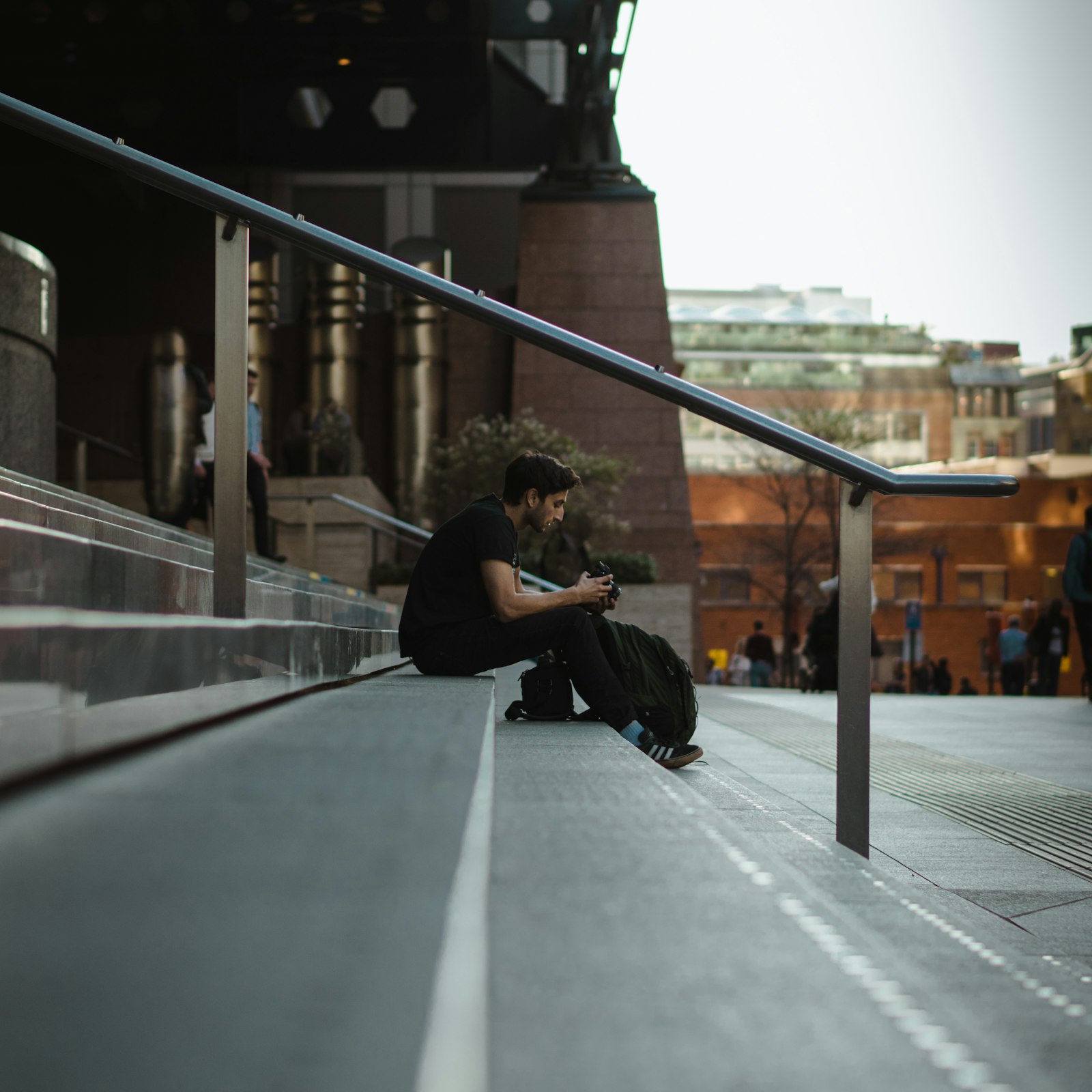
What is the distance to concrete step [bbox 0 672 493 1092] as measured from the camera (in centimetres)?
74

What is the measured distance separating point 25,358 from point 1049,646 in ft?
50.9

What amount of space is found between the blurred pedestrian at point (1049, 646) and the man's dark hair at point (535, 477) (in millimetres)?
14853

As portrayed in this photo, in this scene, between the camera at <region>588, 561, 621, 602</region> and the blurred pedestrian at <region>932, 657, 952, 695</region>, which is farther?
the blurred pedestrian at <region>932, 657, 952, 695</region>

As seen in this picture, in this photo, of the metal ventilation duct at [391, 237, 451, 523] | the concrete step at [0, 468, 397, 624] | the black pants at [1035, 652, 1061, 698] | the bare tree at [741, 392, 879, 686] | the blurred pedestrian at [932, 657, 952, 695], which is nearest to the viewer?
the concrete step at [0, 468, 397, 624]

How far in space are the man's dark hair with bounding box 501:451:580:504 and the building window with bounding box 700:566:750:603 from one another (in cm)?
4142

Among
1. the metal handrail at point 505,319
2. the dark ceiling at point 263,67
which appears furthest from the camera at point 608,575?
the dark ceiling at point 263,67

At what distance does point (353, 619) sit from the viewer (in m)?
6.11

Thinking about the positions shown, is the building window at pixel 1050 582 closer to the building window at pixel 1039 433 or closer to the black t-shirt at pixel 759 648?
the black t-shirt at pixel 759 648

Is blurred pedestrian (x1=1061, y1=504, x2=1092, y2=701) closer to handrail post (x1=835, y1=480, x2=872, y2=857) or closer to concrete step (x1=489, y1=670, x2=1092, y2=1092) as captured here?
handrail post (x1=835, y1=480, x2=872, y2=857)

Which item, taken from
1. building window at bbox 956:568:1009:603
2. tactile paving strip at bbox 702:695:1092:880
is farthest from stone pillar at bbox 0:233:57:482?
building window at bbox 956:568:1009:603

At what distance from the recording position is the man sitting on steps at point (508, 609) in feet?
13.2

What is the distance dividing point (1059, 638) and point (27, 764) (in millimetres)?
19369

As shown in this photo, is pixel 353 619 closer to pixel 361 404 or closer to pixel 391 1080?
pixel 391 1080

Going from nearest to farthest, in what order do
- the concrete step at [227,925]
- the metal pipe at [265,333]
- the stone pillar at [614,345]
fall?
the concrete step at [227,925], the stone pillar at [614,345], the metal pipe at [265,333]
